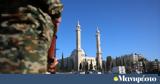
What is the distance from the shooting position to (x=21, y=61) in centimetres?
214

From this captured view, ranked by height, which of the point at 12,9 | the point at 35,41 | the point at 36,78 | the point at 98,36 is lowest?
the point at 36,78

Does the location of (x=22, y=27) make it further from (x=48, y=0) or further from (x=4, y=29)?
(x=48, y=0)

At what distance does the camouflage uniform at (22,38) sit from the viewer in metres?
2.14

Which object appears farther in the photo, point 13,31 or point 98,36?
point 98,36

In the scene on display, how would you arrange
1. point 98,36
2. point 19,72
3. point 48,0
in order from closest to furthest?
1. point 19,72
2. point 48,0
3. point 98,36

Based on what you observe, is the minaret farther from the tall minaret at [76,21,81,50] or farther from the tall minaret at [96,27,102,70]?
the tall minaret at [96,27,102,70]

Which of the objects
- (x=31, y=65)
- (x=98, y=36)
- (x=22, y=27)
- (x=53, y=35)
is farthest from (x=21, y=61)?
(x=98, y=36)

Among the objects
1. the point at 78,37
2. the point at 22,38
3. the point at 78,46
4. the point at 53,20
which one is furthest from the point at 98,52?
the point at 22,38

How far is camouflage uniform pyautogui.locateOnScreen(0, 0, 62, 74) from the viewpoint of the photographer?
214cm

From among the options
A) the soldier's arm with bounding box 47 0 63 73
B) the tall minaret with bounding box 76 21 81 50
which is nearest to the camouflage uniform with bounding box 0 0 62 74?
the soldier's arm with bounding box 47 0 63 73

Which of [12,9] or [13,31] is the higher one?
[12,9]

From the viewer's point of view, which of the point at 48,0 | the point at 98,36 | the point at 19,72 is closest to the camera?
the point at 19,72

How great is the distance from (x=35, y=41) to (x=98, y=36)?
5868 centimetres

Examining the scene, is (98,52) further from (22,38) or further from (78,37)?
(22,38)
